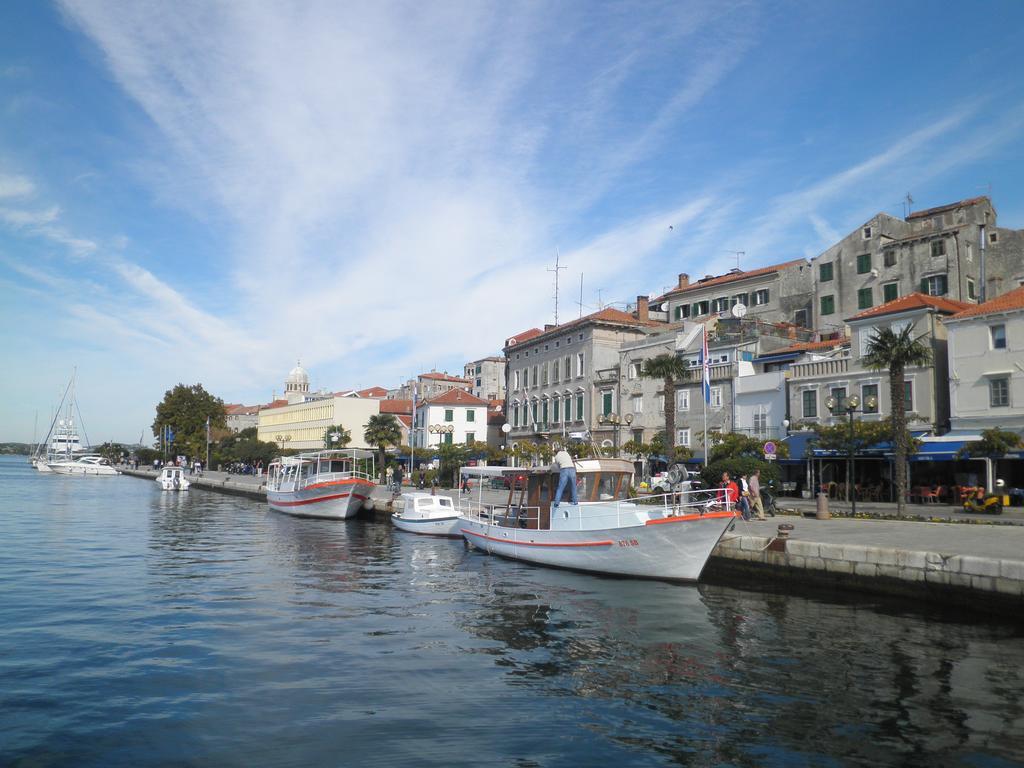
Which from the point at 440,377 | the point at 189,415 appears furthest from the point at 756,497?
the point at 189,415

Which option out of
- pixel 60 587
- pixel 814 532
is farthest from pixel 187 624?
pixel 814 532

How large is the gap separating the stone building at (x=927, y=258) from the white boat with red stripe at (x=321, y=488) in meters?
31.9

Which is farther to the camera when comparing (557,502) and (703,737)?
(557,502)

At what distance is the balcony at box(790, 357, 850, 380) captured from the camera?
132 ft

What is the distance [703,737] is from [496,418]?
7862 centimetres

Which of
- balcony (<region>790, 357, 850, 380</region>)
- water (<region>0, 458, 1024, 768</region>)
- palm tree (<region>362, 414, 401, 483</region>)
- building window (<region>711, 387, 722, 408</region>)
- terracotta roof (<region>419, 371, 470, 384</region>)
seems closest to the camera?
water (<region>0, 458, 1024, 768</region>)

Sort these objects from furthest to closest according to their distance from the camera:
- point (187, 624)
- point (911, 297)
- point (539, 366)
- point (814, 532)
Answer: point (539, 366), point (911, 297), point (814, 532), point (187, 624)

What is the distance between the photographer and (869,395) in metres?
39.0

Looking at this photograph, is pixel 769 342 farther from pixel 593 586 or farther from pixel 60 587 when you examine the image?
pixel 60 587

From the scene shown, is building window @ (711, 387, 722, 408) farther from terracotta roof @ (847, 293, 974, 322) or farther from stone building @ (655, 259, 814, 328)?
terracotta roof @ (847, 293, 974, 322)

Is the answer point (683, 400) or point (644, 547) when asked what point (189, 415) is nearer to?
point (683, 400)

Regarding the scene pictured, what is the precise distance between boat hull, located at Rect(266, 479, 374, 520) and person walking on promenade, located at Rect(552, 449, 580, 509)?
2121 cm

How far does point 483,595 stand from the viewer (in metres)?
18.7

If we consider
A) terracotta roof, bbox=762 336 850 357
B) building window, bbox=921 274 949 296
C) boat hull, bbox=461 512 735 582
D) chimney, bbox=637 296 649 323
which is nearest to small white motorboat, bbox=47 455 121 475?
chimney, bbox=637 296 649 323
